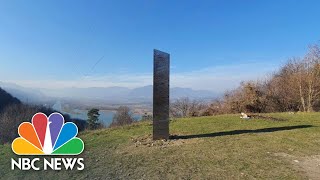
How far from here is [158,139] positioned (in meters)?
8.62

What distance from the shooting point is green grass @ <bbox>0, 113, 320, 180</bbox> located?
540cm

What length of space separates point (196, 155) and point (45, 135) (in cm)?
319

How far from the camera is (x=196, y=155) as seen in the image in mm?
6754

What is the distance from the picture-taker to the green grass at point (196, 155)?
5.40 meters

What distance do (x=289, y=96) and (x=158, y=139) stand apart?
1966 centimetres

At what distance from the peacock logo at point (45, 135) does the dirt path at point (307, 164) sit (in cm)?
451

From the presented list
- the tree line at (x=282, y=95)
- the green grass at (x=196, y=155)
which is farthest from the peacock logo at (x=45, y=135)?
the tree line at (x=282, y=95)

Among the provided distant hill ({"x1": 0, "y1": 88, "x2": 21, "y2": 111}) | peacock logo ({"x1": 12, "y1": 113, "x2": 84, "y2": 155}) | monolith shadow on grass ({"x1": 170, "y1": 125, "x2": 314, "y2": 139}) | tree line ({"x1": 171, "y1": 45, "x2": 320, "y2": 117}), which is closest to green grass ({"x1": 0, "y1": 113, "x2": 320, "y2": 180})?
monolith shadow on grass ({"x1": 170, "y1": 125, "x2": 314, "y2": 139})

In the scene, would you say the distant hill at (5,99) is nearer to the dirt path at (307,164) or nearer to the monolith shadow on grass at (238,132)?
the monolith shadow on grass at (238,132)

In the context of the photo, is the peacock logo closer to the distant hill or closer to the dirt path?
the dirt path

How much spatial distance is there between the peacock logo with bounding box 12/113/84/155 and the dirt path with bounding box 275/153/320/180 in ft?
14.8

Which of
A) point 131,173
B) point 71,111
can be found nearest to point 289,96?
point 71,111

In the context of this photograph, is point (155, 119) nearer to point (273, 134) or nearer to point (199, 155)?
point (199, 155)

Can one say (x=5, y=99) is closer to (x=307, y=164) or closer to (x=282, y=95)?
(x=282, y=95)
